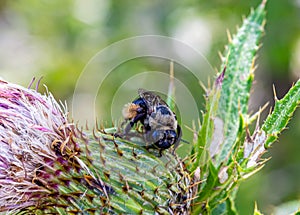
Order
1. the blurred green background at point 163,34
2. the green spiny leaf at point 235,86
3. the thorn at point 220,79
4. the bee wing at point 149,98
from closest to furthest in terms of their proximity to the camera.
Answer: the bee wing at point 149,98, the thorn at point 220,79, the green spiny leaf at point 235,86, the blurred green background at point 163,34

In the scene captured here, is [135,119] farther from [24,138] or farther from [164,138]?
[24,138]

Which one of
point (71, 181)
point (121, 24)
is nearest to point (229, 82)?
point (71, 181)

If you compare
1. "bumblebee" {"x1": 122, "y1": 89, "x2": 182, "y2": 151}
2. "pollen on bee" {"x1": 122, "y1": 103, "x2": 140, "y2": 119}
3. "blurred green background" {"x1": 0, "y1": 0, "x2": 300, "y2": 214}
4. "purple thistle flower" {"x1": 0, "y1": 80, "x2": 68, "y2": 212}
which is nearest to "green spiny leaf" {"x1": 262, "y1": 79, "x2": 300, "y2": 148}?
"bumblebee" {"x1": 122, "y1": 89, "x2": 182, "y2": 151}

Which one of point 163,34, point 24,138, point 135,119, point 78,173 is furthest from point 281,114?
point 163,34

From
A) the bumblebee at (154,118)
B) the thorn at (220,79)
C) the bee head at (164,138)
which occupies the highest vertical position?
the thorn at (220,79)

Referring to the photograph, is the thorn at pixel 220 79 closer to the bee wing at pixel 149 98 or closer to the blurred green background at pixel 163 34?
the bee wing at pixel 149 98

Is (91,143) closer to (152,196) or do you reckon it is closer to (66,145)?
(66,145)

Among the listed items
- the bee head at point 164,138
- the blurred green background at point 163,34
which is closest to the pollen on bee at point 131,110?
the bee head at point 164,138
